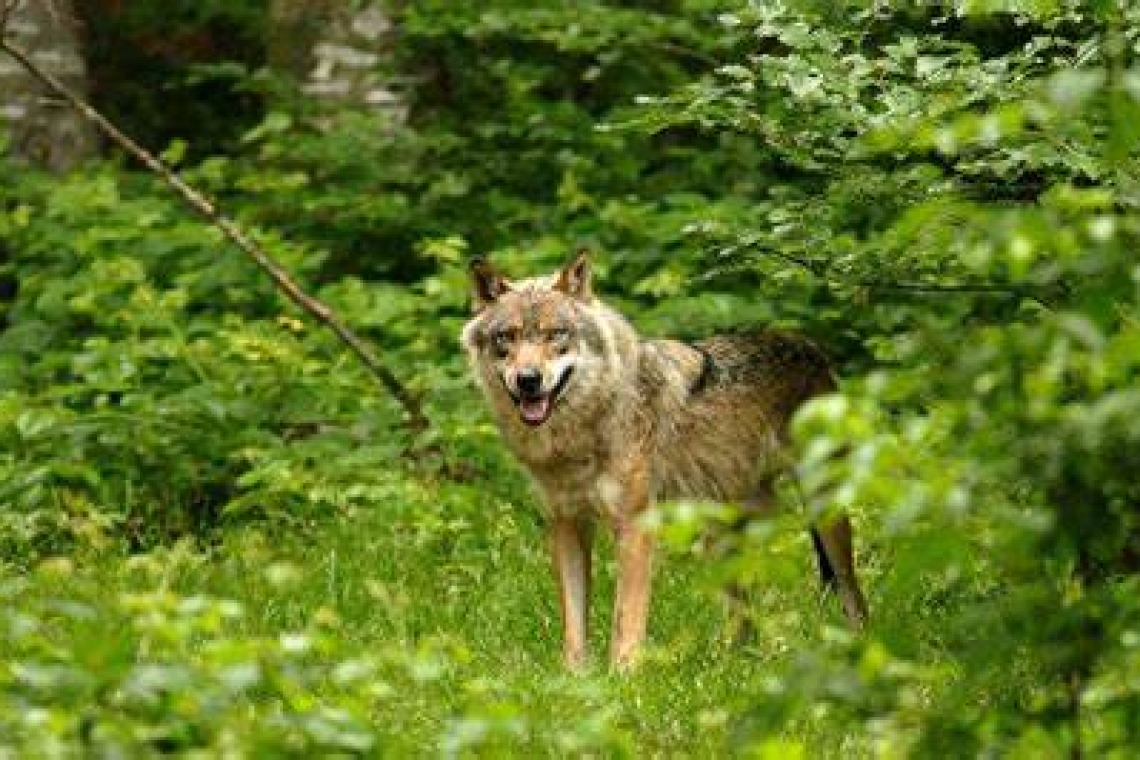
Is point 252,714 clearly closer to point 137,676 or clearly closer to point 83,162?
point 137,676

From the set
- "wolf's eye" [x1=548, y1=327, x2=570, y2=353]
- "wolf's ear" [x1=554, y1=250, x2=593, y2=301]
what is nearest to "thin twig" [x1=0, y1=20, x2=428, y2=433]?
"wolf's ear" [x1=554, y1=250, x2=593, y2=301]

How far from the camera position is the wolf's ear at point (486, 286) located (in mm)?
7984

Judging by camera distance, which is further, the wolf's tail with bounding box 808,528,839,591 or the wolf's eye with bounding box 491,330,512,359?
the wolf's tail with bounding box 808,528,839,591

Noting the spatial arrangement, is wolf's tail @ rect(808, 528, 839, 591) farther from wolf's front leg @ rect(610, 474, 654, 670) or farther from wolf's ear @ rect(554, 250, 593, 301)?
wolf's ear @ rect(554, 250, 593, 301)

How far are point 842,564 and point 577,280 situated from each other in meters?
1.47

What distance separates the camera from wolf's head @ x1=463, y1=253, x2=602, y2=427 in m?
7.70

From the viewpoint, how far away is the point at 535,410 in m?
7.70

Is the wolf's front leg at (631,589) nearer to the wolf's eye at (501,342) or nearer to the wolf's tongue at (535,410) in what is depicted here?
the wolf's tongue at (535,410)

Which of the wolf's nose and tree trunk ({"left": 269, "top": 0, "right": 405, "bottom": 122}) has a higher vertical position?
the wolf's nose

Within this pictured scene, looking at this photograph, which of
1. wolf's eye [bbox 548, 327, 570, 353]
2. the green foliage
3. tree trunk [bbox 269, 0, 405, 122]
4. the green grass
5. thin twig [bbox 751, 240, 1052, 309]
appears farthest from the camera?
tree trunk [bbox 269, 0, 405, 122]

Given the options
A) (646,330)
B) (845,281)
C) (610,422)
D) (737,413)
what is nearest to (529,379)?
(610,422)

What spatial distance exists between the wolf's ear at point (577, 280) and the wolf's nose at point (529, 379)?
0.46 meters

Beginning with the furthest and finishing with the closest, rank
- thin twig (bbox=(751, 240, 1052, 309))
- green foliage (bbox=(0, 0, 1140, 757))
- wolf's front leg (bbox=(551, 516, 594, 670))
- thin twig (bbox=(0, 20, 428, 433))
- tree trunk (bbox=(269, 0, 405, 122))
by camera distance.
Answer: tree trunk (bbox=(269, 0, 405, 122)), thin twig (bbox=(0, 20, 428, 433)), wolf's front leg (bbox=(551, 516, 594, 670)), thin twig (bbox=(751, 240, 1052, 309)), green foliage (bbox=(0, 0, 1140, 757))

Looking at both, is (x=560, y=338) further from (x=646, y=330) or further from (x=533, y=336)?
(x=646, y=330)
